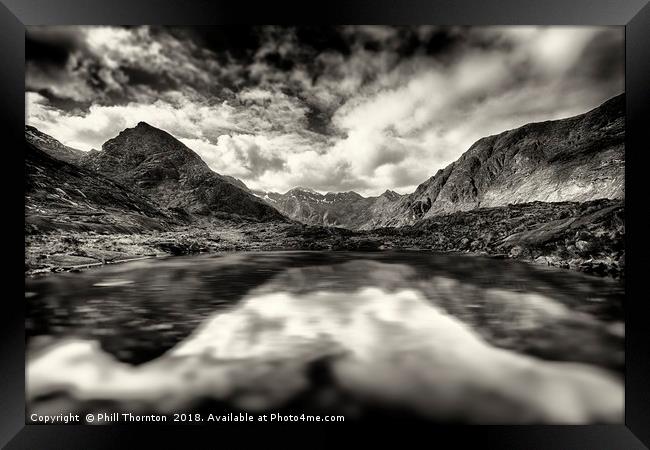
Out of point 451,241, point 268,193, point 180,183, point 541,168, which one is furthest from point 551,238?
point 180,183

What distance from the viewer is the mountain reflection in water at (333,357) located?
2752 millimetres

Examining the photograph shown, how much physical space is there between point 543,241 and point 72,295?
15.5 m

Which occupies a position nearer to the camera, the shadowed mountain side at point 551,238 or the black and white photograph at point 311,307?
the black and white photograph at point 311,307

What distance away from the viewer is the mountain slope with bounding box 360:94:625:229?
471 centimetres

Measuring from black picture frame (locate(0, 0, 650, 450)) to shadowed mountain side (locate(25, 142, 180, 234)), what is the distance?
2.53 feet

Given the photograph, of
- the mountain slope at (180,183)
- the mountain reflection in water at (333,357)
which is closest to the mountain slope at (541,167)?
the mountain reflection in water at (333,357)

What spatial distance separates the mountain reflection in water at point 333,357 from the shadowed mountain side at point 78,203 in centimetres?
172

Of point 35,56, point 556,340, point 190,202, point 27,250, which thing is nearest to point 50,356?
point 27,250

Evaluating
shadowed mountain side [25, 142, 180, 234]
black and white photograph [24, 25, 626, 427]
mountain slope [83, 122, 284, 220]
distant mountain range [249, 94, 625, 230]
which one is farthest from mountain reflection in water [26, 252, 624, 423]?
mountain slope [83, 122, 284, 220]

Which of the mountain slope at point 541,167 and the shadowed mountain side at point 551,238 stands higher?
the mountain slope at point 541,167

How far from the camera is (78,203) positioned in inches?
930

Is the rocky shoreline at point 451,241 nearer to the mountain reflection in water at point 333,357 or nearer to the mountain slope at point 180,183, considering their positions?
the mountain reflection in water at point 333,357

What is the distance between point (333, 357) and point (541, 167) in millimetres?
53162
